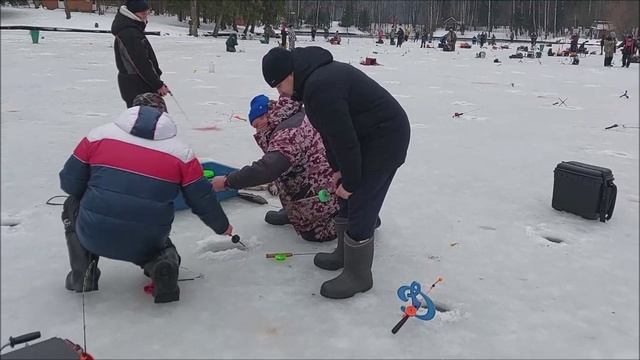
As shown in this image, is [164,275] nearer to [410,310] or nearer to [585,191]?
[410,310]

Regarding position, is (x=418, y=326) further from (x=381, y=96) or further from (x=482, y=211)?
(x=482, y=211)

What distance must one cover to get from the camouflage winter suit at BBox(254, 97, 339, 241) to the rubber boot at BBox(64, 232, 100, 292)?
120 cm

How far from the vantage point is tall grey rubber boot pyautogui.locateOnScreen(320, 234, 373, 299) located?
120 inches

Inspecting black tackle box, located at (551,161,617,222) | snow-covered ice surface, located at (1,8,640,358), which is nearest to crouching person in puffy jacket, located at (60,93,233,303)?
snow-covered ice surface, located at (1,8,640,358)

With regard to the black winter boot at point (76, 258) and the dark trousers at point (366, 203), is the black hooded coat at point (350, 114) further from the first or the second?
the black winter boot at point (76, 258)

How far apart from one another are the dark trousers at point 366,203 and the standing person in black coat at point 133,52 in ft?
8.47

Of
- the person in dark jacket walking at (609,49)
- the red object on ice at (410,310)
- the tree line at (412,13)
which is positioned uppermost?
the tree line at (412,13)

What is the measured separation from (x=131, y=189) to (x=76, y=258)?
22.7 inches

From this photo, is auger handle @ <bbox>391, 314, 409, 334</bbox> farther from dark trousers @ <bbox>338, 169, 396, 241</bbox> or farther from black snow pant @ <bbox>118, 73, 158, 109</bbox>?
black snow pant @ <bbox>118, 73, 158, 109</bbox>

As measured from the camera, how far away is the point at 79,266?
9.42 feet

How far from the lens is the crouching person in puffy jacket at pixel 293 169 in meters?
3.35

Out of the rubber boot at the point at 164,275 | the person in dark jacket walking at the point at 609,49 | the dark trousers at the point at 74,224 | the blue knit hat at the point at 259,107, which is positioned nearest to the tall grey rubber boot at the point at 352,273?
the rubber boot at the point at 164,275

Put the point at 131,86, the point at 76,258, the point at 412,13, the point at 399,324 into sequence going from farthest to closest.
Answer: the point at 412,13
the point at 131,86
the point at 76,258
the point at 399,324

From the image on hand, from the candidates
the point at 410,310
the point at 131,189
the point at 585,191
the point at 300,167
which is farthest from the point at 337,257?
the point at 585,191
